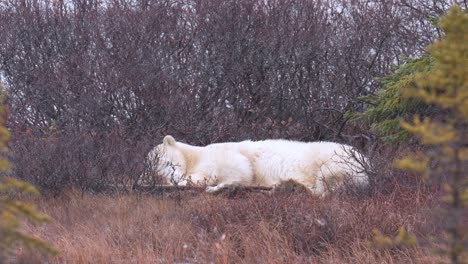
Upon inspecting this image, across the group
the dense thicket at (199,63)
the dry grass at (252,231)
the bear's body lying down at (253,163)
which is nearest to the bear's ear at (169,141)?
the bear's body lying down at (253,163)

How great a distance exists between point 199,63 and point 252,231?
6038mm

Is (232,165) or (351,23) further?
(351,23)

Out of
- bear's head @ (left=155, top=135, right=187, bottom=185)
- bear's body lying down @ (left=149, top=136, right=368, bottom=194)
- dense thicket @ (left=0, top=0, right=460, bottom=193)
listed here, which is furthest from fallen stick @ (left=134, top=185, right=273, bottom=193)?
dense thicket @ (left=0, top=0, right=460, bottom=193)

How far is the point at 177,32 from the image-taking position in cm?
1161

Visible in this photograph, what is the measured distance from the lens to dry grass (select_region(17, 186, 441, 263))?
17.7 feet

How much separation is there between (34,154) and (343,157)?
134 inches

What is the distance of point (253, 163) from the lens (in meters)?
8.63

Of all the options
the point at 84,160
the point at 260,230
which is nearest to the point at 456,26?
the point at 260,230

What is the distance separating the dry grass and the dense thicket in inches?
129

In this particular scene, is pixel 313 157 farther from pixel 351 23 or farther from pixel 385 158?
pixel 351 23

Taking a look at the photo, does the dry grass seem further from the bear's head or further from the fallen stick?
the bear's head

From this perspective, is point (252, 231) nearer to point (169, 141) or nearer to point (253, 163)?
point (253, 163)

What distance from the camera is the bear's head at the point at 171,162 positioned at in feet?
28.0

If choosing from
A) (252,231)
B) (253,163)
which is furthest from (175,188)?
(252,231)
